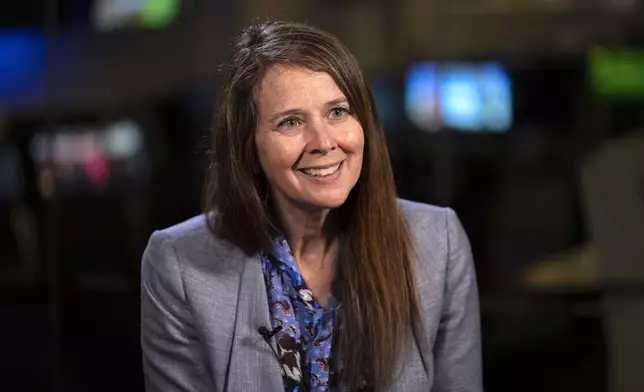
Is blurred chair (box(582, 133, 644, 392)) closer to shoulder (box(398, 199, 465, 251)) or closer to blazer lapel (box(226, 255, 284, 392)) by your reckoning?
shoulder (box(398, 199, 465, 251))

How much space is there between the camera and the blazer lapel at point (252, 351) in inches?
68.3

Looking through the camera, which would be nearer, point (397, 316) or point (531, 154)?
point (397, 316)

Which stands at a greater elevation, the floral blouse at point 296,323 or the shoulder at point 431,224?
the shoulder at point 431,224

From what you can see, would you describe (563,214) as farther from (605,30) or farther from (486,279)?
(605,30)

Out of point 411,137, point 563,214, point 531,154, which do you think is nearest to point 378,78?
point 411,137

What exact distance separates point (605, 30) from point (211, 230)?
1707mm

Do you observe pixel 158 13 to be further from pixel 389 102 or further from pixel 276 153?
pixel 276 153

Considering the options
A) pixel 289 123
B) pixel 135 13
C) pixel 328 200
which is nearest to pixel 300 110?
pixel 289 123

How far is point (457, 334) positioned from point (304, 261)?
1.09 ft

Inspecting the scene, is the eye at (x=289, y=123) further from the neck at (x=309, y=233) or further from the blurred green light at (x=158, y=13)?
the blurred green light at (x=158, y=13)

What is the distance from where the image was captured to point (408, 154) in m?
3.10

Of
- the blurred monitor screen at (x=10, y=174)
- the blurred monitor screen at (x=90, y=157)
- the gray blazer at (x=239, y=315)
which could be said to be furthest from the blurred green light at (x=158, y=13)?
the gray blazer at (x=239, y=315)

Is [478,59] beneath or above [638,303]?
above

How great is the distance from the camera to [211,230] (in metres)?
1.86
